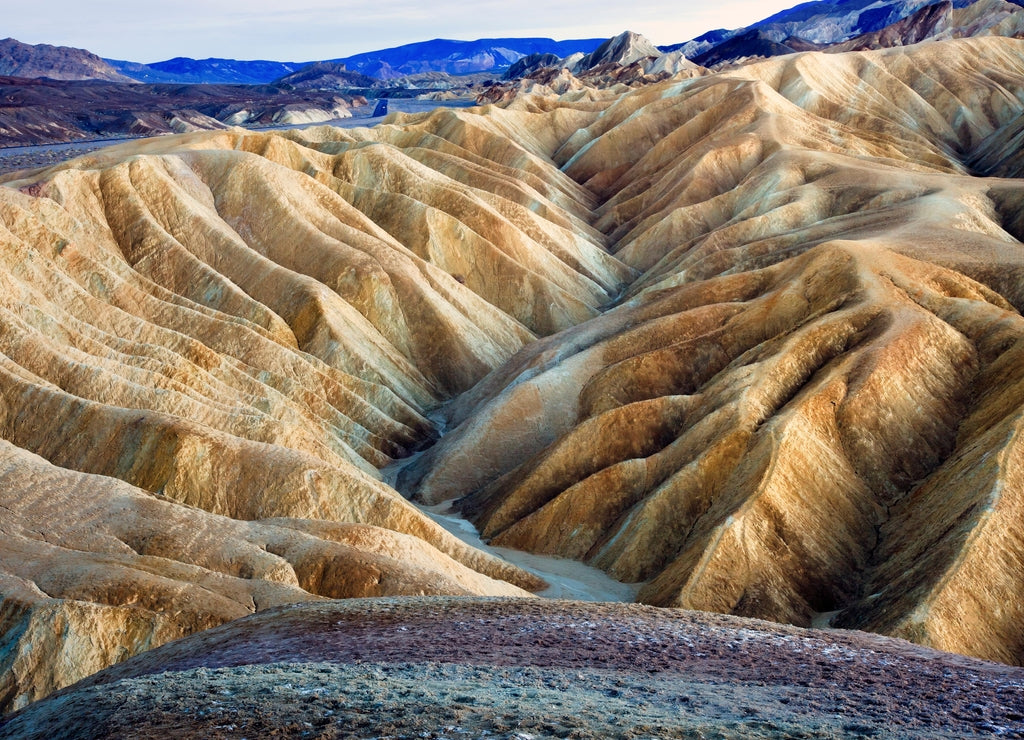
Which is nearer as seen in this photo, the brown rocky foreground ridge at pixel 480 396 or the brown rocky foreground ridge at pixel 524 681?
the brown rocky foreground ridge at pixel 524 681

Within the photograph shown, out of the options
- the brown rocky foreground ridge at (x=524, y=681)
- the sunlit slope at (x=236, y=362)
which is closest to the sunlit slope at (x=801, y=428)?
the sunlit slope at (x=236, y=362)

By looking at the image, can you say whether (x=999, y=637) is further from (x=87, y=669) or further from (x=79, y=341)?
(x=79, y=341)

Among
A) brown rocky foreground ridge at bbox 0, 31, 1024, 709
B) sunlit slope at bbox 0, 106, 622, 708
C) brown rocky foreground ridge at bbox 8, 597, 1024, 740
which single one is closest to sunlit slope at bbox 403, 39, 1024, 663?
brown rocky foreground ridge at bbox 0, 31, 1024, 709

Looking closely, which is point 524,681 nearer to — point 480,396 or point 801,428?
point 801,428

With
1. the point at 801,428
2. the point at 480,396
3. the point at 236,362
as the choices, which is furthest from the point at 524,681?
the point at 480,396

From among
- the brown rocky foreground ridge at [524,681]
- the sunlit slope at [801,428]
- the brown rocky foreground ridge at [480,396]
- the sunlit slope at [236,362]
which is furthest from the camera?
the sunlit slope at [801,428]

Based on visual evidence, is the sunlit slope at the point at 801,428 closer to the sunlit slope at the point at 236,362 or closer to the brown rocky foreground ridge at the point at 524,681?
the sunlit slope at the point at 236,362

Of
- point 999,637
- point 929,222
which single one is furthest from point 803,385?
point 929,222
